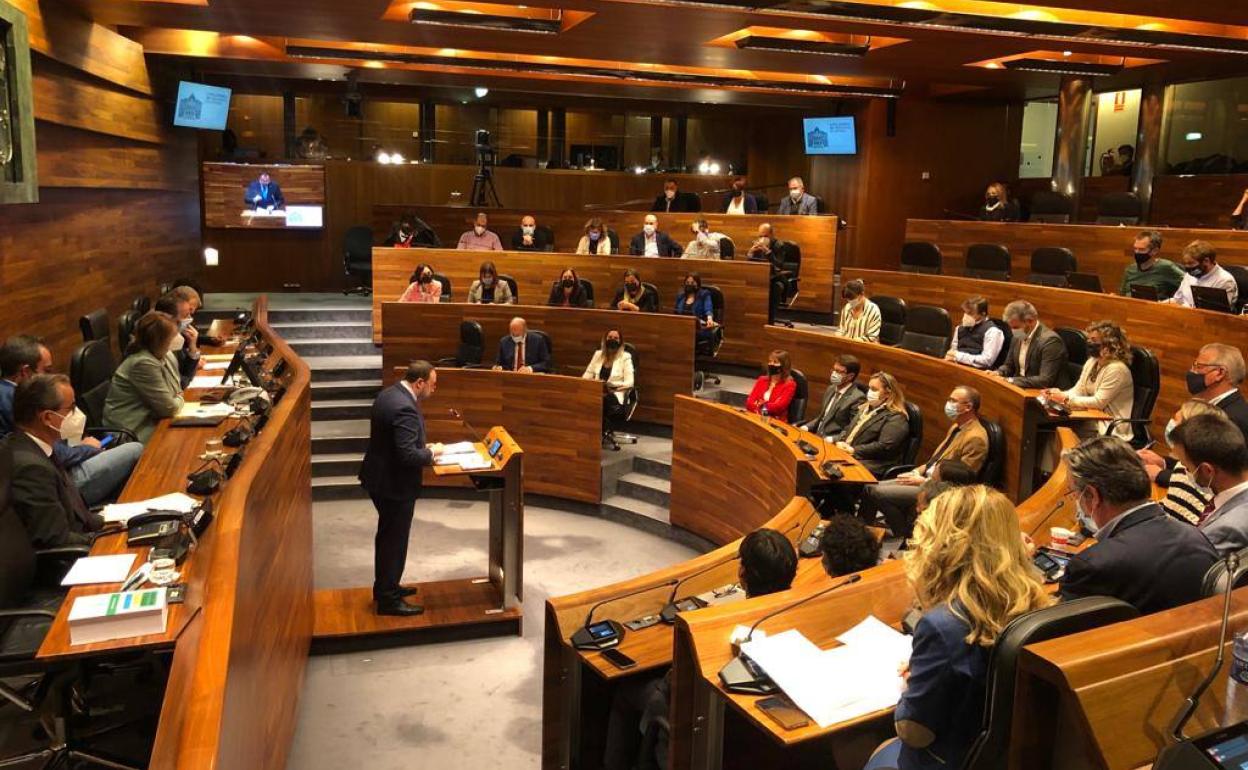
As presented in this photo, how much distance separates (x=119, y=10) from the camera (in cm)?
791

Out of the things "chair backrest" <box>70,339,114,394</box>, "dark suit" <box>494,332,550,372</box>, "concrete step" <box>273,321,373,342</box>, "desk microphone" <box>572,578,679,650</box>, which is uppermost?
"chair backrest" <box>70,339,114,394</box>

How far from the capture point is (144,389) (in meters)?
4.99

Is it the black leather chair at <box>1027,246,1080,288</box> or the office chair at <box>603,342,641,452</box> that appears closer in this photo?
the office chair at <box>603,342,641,452</box>

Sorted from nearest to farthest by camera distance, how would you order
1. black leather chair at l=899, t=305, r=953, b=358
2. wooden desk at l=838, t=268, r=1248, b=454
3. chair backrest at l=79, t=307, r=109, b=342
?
wooden desk at l=838, t=268, r=1248, b=454, chair backrest at l=79, t=307, r=109, b=342, black leather chair at l=899, t=305, r=953, b=358

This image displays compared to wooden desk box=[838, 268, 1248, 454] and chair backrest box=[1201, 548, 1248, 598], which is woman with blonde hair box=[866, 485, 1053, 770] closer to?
chair backrest box=[1201, 548, 1248, 598]

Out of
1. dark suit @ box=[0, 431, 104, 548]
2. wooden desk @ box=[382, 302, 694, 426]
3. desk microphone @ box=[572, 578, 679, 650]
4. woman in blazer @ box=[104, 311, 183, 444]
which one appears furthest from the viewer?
wooden desk @ box=[382, 302, 694, 426]

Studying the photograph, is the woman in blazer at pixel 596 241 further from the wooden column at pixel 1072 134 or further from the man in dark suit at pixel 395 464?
the man in dark suit at pixel 395 464

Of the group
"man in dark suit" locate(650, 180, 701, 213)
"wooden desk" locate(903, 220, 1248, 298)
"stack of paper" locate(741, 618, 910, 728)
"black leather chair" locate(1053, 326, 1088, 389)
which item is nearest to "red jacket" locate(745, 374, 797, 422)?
"black leather chair" locate(1053, 326, 1088, 389)

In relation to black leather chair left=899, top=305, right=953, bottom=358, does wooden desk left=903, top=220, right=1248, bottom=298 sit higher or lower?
higher

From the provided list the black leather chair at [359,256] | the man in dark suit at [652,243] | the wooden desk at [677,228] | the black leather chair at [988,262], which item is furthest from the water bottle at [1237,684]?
the black leather chair at [359,256]

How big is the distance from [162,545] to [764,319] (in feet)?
22.5

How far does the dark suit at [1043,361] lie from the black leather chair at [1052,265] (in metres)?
2.26

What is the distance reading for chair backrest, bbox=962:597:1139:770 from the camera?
6.56 ft

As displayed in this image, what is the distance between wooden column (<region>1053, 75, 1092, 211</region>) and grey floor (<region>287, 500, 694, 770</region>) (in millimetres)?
7269
